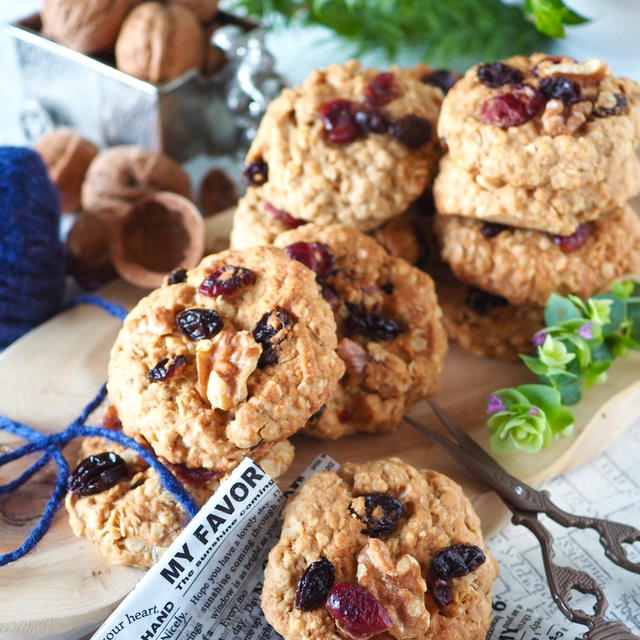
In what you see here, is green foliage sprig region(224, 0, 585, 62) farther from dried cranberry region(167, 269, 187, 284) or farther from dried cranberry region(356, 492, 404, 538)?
dried cranberry region(356, 492, 404, 538)

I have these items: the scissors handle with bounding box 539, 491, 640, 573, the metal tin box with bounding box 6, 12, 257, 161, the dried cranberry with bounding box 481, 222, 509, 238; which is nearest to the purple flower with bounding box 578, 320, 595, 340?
the dried cranberry with bounding box 481, 222, 509, 238

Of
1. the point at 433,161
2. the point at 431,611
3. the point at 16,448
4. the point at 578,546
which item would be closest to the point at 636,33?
the point at 433,161

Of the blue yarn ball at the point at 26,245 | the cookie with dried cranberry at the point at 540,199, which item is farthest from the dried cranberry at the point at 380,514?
the blue yarn ball at the point at 26,245

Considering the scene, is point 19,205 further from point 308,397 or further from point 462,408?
point 462,408

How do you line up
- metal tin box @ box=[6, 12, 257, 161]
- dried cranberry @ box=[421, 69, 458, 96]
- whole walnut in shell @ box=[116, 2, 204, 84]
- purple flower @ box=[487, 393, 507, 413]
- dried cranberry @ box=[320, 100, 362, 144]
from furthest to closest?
1. metal tin box @ box=[6, 12, 257, 161]
2. whole walnut in shell @ box=[116, 2, 204, 84]
3. dried cranberry @ box=[421, 69, 458, 96]
4. dried cranberry @ box=[320, 100, 362, 144]
5. purple flower @ box=[487, 393, 507, 413]

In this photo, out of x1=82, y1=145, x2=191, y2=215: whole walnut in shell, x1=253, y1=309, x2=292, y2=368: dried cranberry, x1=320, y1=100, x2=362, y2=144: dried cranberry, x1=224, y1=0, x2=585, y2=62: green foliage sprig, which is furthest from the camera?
x1=224, y1=0, x2=585, y2=62: green foliage sprig
